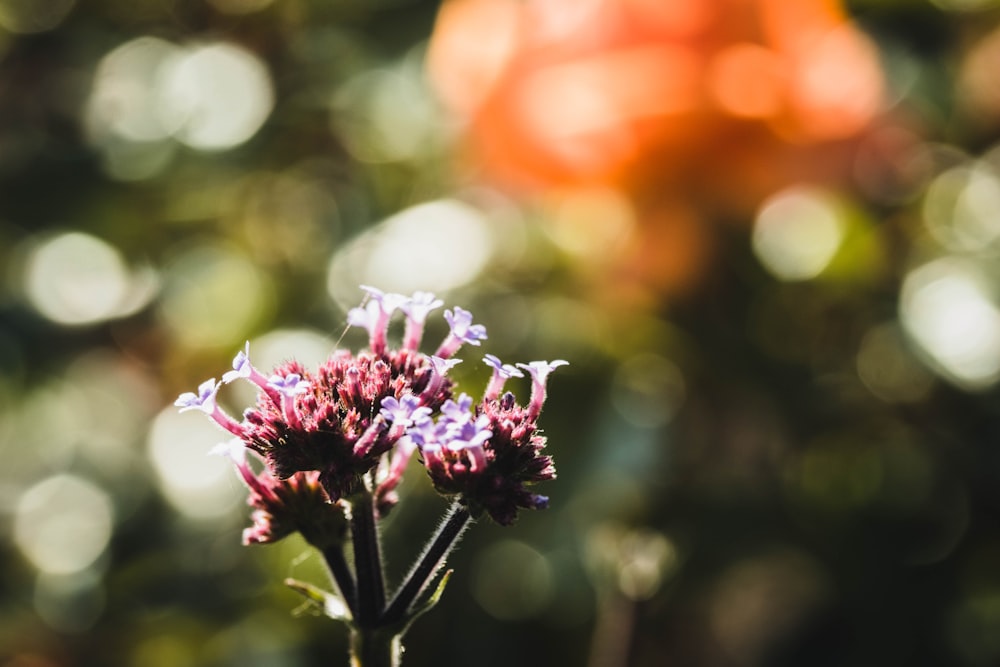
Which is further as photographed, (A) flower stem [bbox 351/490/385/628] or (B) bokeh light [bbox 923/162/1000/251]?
(B) bokeh light [bbox 923/162/1000/251]

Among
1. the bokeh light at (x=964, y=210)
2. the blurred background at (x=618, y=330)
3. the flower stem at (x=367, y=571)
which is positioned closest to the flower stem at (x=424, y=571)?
the flower stem at (x=367, y=571)

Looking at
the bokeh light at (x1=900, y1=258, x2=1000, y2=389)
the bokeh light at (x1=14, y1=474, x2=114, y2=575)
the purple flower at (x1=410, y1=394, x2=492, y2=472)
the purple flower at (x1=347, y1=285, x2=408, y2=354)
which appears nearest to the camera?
the purple flower at (x1=410, y1=394, x2=492, y2=472)

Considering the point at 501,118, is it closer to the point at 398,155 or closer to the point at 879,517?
Answer: the point at 398,155

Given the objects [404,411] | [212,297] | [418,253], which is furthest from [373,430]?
[212,297]

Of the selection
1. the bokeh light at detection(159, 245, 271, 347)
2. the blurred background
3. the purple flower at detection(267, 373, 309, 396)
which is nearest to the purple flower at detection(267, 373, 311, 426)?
the purple flower at detection(267, 373, 309, 396)

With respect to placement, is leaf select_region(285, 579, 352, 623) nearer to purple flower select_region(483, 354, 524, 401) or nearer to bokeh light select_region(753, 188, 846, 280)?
purple flower select_region(483, 354, 524, 401)

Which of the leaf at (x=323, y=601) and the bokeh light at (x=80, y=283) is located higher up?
the leaf at (x=323, y=601)

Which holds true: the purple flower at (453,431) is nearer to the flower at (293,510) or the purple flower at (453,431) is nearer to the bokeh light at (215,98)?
the flower at (293,510)

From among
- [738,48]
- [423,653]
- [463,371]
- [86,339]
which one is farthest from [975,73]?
[86,339]
